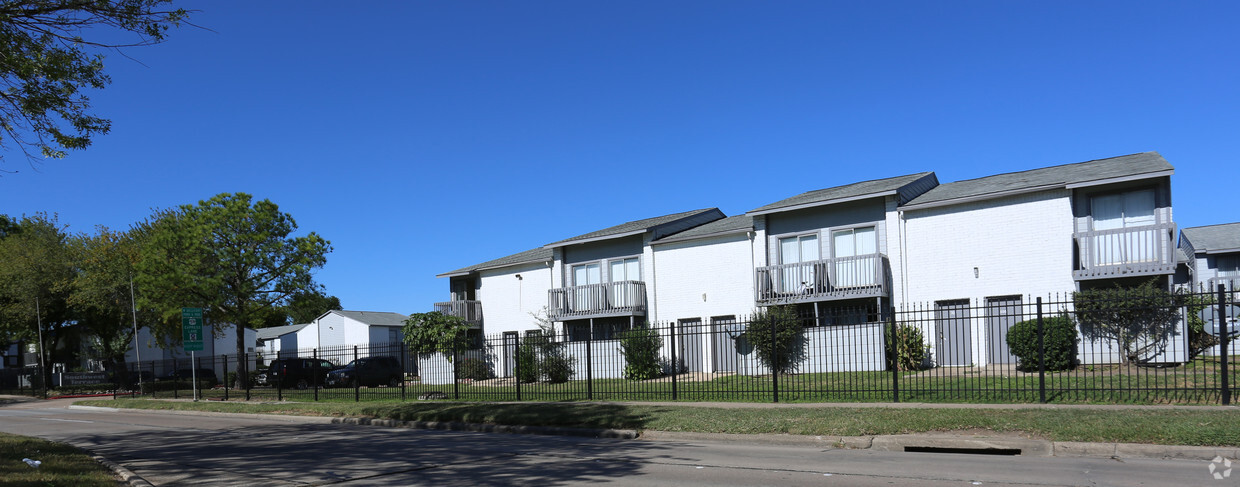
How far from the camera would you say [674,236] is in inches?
1259

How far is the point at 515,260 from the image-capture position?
122 feet

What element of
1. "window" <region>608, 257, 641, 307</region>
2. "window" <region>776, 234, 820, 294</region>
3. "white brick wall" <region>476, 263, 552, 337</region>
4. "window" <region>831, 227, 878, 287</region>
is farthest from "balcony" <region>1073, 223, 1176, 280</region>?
"white brick wall" <region>476, 263, 552, 337</region>

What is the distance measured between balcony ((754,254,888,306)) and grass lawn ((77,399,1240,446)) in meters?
10.7

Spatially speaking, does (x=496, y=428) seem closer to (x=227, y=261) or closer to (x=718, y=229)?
(x=718, y=229)

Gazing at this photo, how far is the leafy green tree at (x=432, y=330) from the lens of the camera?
33.8 metres

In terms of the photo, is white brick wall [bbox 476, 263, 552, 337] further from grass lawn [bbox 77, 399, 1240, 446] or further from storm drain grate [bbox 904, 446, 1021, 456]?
storm drain grate [bbox 904, 446, 1021, 456]

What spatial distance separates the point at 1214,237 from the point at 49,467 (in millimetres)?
42853

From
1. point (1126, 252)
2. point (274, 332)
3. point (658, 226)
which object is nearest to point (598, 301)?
point (658, 226)

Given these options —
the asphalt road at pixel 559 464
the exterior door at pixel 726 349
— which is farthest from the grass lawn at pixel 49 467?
the exterior door at pixel 726 349

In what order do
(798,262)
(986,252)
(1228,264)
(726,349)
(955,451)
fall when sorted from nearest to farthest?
(955,451) → (986,252) → (798,262) → (726,349) → (1228,264)

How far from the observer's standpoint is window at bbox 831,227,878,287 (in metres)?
26.7

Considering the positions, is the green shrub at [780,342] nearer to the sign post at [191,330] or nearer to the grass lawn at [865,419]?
the grass lawn at [865,419]

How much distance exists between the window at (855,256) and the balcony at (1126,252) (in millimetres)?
5732

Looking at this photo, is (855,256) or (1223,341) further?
(855,256)
